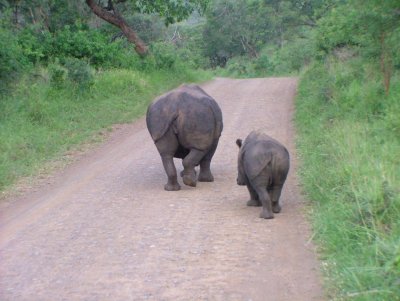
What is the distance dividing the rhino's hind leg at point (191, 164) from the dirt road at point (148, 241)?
0.42 feet

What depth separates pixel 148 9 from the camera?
25281 millimetres

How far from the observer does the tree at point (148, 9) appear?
82.8 feet

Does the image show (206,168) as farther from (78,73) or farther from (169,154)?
(78,73)

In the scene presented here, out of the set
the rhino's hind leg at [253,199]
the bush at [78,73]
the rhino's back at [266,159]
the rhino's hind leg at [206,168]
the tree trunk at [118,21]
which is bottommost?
the tree trunk at [118,21]

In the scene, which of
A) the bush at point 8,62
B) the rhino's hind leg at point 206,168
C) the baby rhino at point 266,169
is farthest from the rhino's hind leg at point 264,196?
the bush at point 8,62

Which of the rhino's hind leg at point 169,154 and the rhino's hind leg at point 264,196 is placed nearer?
the rhino's hind leg at point 264,196

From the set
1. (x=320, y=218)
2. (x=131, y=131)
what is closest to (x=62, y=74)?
(x=131, y=131)

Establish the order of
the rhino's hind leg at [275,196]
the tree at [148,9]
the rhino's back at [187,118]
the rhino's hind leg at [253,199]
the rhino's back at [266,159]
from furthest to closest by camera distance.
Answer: the tree at [148,9], the rhino's back at [187,118], the rhino's hind leg at [253,199], the rhino's hind leg at [275,196], the rhino's back at [266,159]

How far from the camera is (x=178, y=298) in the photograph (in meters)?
5.73

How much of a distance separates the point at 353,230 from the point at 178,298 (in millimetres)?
1878

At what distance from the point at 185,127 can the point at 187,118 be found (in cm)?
13

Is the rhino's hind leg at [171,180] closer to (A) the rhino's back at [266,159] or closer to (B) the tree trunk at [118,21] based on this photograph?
(A) the rhino's back at [266,159]

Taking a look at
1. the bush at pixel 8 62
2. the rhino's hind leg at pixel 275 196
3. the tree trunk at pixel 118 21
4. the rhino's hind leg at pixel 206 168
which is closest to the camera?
the rhino's hind leg at pixel 275 196

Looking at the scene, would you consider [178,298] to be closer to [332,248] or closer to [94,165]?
[332,248]
